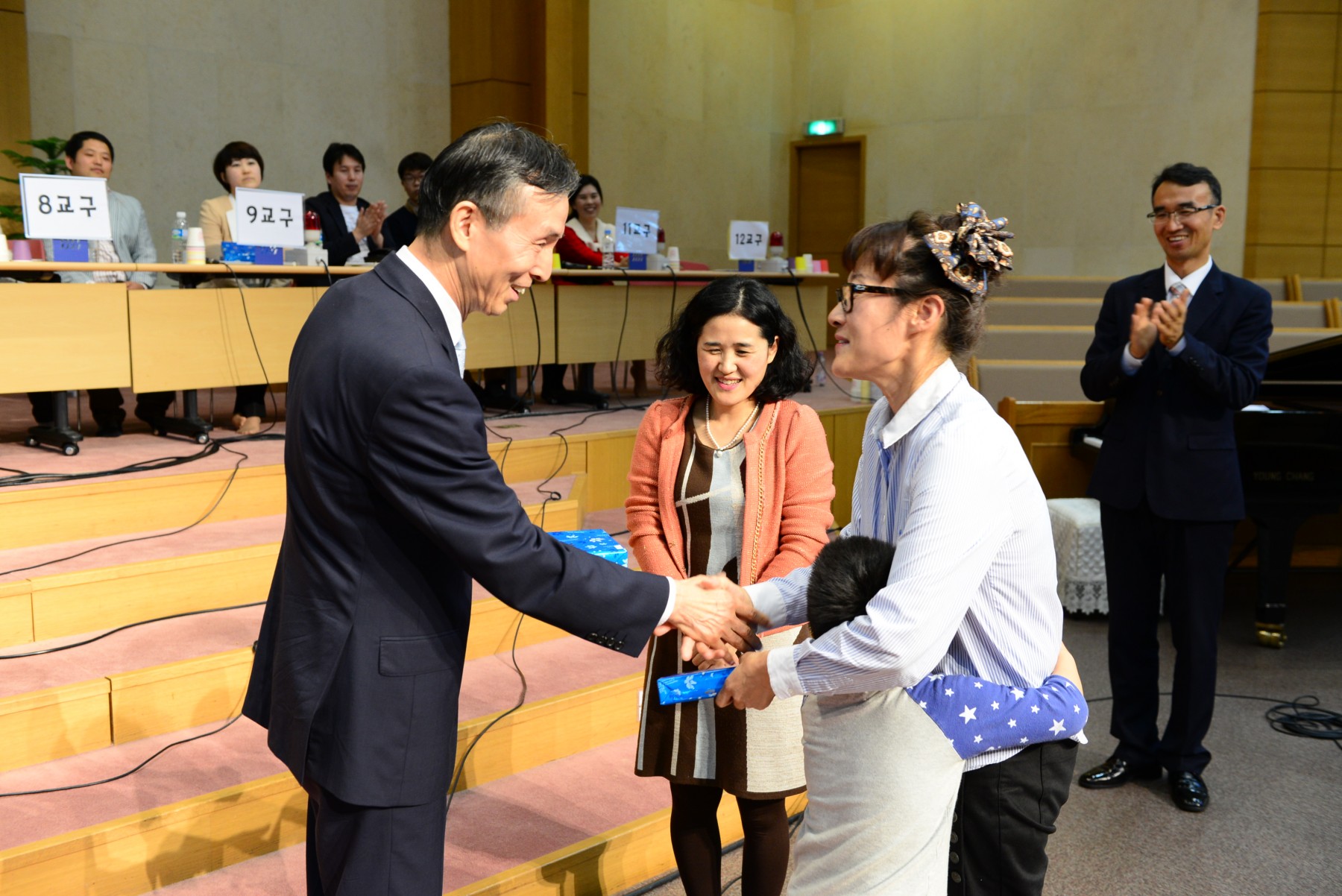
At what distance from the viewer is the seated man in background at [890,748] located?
137cm

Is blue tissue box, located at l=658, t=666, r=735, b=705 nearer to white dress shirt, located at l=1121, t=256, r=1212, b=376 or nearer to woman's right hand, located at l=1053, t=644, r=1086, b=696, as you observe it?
woman's right hand, located at l=1053, t=644, r=1086, b=696

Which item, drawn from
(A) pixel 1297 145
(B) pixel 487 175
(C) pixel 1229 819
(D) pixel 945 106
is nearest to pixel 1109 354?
(C) pixel 1229 819

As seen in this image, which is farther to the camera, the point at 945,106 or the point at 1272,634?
the point at 945,106

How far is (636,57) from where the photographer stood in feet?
33.0

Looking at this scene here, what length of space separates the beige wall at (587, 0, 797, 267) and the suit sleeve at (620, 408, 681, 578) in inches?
312

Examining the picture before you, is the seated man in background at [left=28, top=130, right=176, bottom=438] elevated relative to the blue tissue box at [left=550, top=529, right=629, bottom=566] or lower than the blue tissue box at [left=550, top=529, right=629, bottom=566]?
elevated

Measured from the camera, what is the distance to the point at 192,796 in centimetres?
245

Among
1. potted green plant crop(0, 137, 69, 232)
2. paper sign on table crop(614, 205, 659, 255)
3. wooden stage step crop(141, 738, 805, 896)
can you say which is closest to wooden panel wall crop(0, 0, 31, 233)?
potted green plant crop(0, 137, 69, 232)

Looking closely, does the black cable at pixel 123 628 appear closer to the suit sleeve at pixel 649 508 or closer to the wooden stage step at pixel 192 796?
the wooden stage step at pixel 192 796

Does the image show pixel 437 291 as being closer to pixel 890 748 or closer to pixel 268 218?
pixel 890 748

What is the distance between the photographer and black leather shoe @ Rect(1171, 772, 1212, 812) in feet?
10.1

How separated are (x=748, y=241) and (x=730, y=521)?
5029 millimetres

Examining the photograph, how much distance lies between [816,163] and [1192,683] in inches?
355

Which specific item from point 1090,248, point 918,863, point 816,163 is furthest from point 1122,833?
point 816,163
